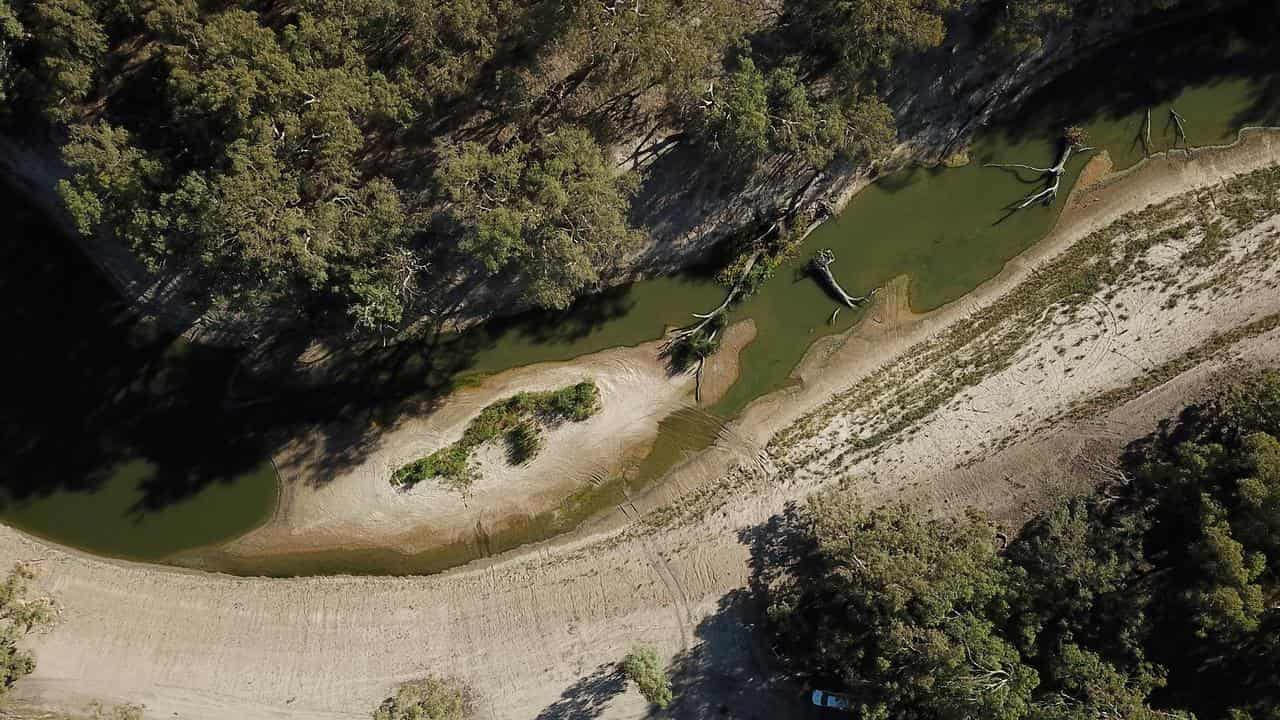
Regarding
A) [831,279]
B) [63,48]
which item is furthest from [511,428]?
[63,48]

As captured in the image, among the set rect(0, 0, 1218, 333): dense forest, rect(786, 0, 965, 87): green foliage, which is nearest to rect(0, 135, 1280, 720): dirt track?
rect(786, 0, 965, 87): green foliage

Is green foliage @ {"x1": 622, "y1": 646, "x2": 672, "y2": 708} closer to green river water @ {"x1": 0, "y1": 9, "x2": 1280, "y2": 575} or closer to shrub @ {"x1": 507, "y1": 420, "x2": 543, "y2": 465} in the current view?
green river water @ {"x1": 0, "y1": 9, "x2": 1280, "y2": 575}

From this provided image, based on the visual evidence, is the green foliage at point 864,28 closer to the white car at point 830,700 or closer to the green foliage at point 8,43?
the white car at point 830,700

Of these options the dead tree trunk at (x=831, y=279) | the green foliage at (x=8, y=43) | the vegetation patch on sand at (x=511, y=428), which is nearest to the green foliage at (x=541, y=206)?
the vegetation patch on sand at (x=511, y=428)

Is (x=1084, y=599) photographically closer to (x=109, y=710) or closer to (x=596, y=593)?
(x=596, y=593)

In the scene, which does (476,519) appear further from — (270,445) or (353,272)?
(353,272)

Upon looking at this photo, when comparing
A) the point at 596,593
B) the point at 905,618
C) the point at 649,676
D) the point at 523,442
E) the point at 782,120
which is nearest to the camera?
the point at 782,120
